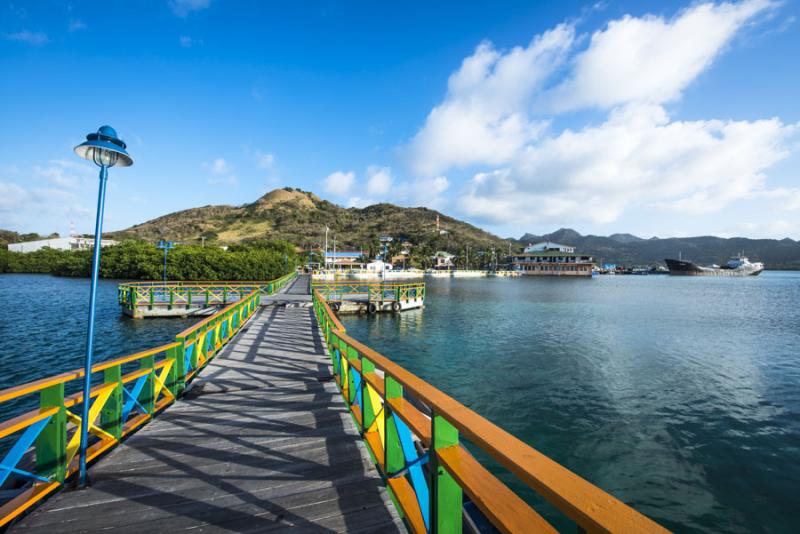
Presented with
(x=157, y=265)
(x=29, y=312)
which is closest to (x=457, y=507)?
(x=29, y=312)

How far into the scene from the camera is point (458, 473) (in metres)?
2.20

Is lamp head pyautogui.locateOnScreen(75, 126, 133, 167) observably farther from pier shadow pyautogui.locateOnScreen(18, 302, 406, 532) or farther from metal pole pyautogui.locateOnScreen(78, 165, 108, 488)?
pier shadow pyautogui.locateOnScreen(18, 302, 406, 532)

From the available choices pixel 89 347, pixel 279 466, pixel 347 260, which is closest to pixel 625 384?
pixel 279 466

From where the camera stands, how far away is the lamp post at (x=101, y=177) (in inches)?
152

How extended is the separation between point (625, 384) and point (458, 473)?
14.0m

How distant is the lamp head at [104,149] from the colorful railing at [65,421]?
2466 mm

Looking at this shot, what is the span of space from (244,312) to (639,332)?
24.6m

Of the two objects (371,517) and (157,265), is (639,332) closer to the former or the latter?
(371,517)

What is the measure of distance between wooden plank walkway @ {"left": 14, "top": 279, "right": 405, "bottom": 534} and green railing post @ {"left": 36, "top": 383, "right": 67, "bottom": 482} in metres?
0.28

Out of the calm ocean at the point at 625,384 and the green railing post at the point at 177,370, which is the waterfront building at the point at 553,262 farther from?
the green railing post at the point at 177,370

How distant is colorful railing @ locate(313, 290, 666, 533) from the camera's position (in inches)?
52.9

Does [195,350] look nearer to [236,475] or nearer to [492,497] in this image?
[236,475]

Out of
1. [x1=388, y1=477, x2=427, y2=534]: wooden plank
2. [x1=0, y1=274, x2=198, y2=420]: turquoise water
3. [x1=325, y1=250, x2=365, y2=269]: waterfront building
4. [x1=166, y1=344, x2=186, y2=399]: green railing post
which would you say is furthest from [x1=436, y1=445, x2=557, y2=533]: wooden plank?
[x1=325, y1=250, x2=365, y2=269]: waterfront building

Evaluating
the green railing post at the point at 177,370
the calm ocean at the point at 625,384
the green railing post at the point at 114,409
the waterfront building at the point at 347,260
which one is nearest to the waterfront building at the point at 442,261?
the waterfront building at the point at 347,260
